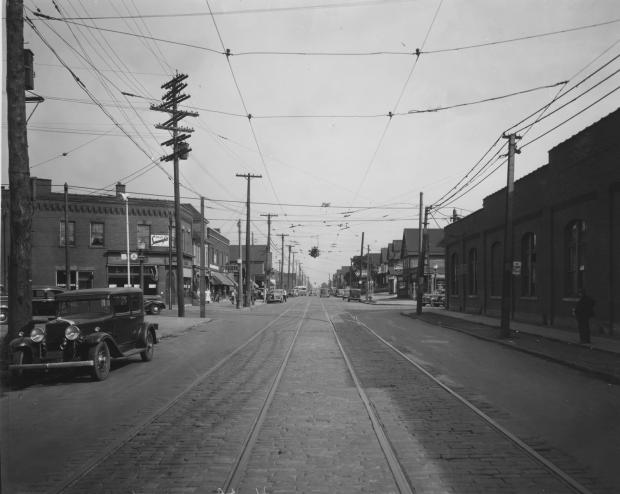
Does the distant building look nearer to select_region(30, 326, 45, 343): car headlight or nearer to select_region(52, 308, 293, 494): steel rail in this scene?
select_region(52, 308, 293, 494): steel rail

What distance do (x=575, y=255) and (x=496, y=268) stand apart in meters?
10.3

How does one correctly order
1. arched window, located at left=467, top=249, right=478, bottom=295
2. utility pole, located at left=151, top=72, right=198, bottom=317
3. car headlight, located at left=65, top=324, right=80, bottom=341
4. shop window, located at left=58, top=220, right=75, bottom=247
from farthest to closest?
shop window, located at left=58, top=220, right=75, bottom=247
arched window, located at left=467, top=249, right=478, bottom=295
utility pole, located at left=151, top=72, right=198, bottom=317
car headlight, located at left=65, top=324, right=80, bottom=341

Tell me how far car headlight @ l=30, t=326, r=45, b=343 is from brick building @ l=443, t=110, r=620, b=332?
16.7 meters

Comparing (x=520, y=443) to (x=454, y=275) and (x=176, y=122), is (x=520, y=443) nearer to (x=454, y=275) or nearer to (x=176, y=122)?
(x=176, y=122)

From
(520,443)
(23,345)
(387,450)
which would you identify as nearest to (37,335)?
(23,345)

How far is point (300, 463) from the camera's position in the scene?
5.51 metres

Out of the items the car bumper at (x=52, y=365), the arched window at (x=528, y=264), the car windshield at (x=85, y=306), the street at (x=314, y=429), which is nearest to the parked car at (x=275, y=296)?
the arched window at (x=528, y=264)

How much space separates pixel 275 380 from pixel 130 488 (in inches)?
217

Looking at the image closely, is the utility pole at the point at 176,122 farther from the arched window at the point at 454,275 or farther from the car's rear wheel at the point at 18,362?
the arched window at the point at 454,275

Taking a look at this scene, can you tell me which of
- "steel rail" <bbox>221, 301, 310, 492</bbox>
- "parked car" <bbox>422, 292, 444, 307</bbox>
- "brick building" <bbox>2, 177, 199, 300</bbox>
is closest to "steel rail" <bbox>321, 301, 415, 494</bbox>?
"steel rail" <bbox>221, 301, 310, 492</bbox>

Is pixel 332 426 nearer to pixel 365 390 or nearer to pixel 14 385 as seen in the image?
pixel 365 390

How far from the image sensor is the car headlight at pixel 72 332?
10508 millimetres

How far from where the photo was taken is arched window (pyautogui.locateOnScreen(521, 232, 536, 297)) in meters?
26.4

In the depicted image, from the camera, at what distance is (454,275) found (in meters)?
42.0
